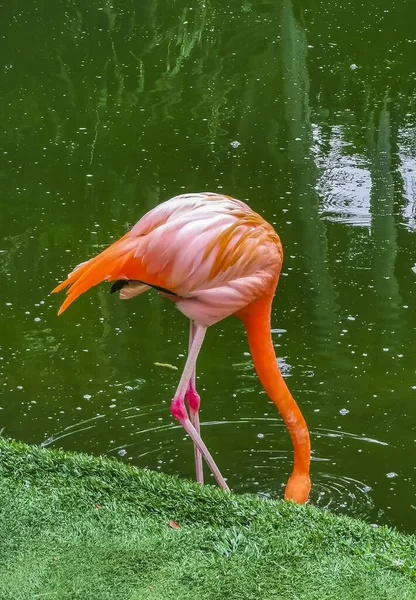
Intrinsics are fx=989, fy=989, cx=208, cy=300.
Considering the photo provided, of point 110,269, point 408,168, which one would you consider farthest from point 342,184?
point 110,269

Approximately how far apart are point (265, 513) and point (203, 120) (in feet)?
14.5

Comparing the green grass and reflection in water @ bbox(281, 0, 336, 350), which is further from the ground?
reflection in water @ bbox(281, 0, 336, 350)

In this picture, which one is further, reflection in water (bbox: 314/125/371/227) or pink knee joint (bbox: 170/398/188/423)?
reflection in water (bbox: 314/125/371/227)

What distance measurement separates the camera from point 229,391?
398 centimetres

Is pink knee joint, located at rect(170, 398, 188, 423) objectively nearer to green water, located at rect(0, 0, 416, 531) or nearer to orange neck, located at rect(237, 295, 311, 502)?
orange neck, located at rect(237, 295, 311, 502)

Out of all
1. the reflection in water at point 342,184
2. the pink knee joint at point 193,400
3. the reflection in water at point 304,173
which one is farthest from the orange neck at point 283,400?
the reflection in water at point 342,184

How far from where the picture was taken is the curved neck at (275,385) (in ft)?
10.2

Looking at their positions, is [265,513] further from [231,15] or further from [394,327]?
[231,15]

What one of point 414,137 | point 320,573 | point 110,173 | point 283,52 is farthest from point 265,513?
point 283,52

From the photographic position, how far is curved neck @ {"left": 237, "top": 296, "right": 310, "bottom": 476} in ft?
10.2

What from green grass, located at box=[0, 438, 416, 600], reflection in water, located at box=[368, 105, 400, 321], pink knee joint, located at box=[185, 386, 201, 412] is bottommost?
green grass, located at box=[0, 438, 416, 600]

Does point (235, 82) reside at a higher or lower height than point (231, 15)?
lower

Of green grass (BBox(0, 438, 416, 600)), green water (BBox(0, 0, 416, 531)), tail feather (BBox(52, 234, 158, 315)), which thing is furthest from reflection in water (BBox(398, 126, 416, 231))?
green grass (BBox(0, 438, 416, 600))

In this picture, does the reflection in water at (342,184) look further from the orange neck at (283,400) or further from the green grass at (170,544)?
the green grass at (170,544)
